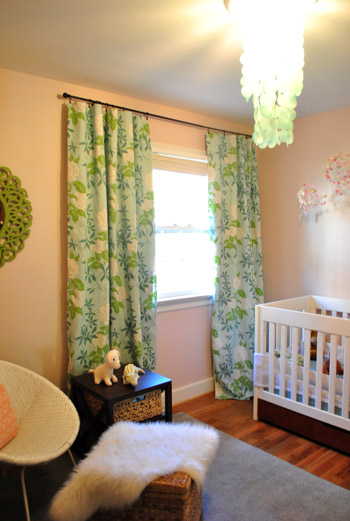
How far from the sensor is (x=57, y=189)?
2.44 meters

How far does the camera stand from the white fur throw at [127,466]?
145 cm

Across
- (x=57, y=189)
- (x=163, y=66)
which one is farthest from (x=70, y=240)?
(x=163, y=66)

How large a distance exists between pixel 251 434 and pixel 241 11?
242cm

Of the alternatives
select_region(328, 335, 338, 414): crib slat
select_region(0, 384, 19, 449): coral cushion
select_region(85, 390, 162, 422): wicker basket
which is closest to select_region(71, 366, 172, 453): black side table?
select_region(85, 390, 162, 422): wicker basket

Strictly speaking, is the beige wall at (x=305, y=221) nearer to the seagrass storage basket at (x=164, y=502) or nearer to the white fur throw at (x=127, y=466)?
the white fur throw at (x=127, y=466)

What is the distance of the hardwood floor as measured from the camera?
2.19 m

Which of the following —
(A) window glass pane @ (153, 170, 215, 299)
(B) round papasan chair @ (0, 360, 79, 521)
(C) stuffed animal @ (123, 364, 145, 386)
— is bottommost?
(B) round papasan chair @ (0, 360, 79, 521)

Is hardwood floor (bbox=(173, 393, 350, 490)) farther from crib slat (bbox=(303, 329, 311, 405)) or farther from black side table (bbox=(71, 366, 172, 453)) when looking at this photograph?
black side table (bbox=(71, 366, 172, 453))

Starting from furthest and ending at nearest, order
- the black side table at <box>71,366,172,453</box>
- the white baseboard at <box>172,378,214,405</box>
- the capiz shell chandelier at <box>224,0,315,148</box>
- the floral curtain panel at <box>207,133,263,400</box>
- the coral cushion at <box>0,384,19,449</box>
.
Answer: the floral curtain panel at <box>207,133,263,400</box> → the white baseboard at <box>172,378,214,405</box> → the black side table at <box>71,366,172,453</box> → the coral cushion at <box>0,384,19,449</box> → the capiz shell chandelier at <box>224,0,315,148</box>

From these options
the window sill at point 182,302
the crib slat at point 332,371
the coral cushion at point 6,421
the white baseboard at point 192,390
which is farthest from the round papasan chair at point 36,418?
the crib slat at point 332,371

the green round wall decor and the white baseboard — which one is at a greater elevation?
the green round wall decor

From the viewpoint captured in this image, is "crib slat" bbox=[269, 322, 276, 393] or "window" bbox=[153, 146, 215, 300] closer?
"crib slat" bbox=[269, 322, 276, 393]

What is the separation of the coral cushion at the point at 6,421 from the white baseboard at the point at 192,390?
1.43 meters

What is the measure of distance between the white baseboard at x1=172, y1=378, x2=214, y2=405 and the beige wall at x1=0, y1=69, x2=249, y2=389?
3.22 feet
